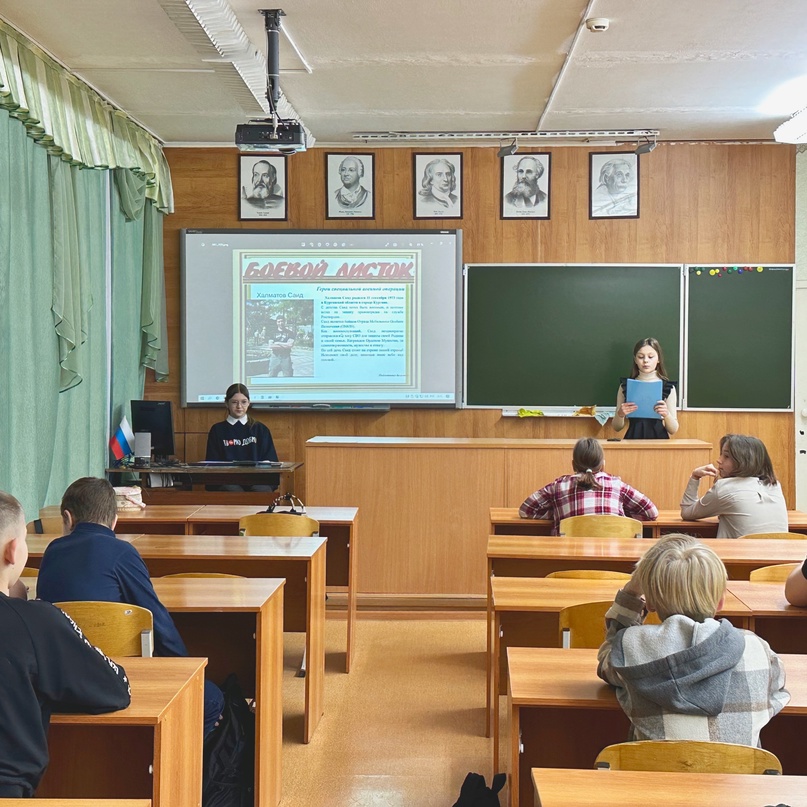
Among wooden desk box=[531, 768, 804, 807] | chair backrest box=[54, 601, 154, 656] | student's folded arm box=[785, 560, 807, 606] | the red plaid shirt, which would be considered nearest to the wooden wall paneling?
the red plaid shirt

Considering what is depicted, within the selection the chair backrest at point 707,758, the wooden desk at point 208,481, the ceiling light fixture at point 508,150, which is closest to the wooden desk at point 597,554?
the chair backrest at point 707,758

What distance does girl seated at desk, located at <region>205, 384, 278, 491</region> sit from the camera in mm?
6773

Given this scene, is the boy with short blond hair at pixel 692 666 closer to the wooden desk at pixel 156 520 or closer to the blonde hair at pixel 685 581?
the blonde hair at pixel 685 581

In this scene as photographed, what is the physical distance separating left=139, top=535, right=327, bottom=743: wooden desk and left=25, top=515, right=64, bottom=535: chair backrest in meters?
1.13

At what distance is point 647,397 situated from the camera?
6727mm

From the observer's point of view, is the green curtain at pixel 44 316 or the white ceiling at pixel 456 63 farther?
the green curtain at pixel 44 316

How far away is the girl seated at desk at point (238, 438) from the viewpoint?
Answer: 267 inches

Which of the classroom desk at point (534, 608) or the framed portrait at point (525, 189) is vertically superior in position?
the framed portrait at point (525, 189)

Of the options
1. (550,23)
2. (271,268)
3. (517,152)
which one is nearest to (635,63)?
(550,23)

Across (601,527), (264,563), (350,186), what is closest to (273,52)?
(350,186)

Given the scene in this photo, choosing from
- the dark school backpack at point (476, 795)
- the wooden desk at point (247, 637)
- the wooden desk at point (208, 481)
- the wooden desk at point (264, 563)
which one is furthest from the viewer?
the wooden desk at point (208, 481)

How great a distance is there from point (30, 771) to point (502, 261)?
5.88m

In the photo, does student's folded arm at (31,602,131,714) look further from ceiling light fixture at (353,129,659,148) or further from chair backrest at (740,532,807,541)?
ceiling light fixture at (353,129,659,148)

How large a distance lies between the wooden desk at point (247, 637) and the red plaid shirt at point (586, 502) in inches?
67.1
